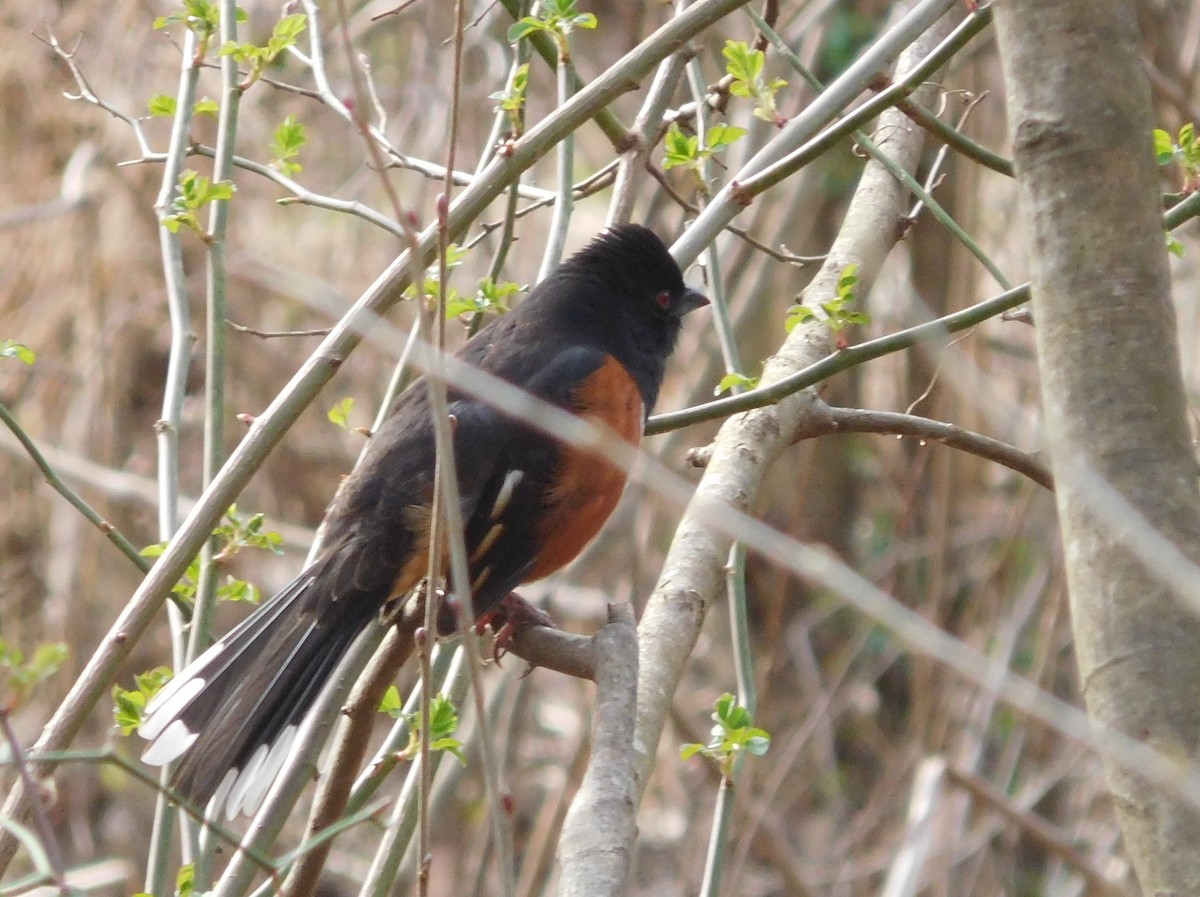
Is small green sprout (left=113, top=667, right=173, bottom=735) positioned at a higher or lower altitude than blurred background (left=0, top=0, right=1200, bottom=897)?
lower

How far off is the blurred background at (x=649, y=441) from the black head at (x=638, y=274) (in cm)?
103

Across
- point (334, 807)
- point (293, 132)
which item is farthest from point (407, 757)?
point (293, 132)

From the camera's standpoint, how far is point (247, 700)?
9.28 feet

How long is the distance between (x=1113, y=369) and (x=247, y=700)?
6.68ft

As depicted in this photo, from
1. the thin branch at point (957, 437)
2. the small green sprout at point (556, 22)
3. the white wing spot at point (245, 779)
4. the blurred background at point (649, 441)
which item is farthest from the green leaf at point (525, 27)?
the blurred background at point (649, 441)

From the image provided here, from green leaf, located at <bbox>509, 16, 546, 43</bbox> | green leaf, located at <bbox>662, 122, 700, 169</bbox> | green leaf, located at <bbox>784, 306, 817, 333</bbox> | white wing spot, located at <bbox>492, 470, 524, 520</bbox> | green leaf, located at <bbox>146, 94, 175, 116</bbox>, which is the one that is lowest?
white wing spot, located at <bbox>492, 470, 524, 520</bbox>

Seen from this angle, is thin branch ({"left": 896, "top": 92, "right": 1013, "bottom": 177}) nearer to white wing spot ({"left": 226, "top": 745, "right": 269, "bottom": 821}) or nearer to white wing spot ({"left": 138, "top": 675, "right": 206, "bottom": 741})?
white wing spot ({"left": 138, "top": 675, "right": 206, "bottom": 741})

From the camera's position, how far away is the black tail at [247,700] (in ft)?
8.43

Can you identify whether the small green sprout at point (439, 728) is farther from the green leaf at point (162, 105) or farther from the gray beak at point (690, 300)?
the gray beak at point (690, 300)

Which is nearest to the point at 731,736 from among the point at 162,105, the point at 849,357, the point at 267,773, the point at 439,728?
the point at 439,728

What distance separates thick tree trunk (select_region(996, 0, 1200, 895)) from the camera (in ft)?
3.94

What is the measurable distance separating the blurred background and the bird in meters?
1.14

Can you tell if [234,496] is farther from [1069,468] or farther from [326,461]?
[326,461]

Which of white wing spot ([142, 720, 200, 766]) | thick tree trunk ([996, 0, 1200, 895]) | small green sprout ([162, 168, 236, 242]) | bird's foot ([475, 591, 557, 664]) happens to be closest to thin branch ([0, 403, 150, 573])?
white wing spot ([142, 720, 200, 766])
